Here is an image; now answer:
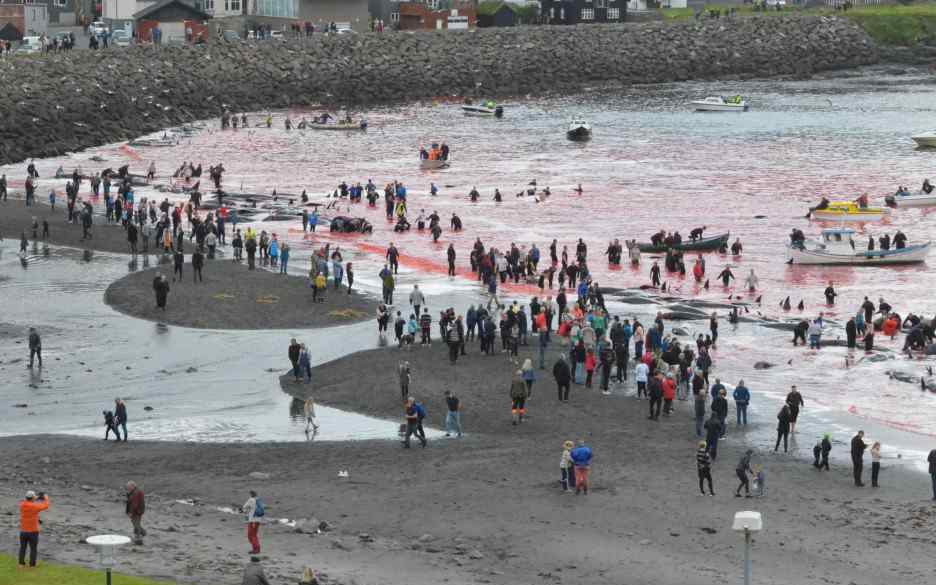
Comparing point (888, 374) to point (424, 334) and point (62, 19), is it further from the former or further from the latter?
point (62, 19)

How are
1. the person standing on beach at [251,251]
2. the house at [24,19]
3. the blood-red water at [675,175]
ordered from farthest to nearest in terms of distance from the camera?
the house at [24,19]
the person standing on beach at [251,251]
the blood-red water at [675,175]

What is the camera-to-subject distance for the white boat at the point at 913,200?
79.6 metres

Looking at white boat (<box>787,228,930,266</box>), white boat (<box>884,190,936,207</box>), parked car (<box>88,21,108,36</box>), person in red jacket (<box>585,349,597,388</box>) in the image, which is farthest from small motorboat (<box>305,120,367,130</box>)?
person in red jacket (<box>585,349,597,388</box>)

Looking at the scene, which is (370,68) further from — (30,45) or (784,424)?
(784,424)

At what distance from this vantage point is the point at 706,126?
373 feet

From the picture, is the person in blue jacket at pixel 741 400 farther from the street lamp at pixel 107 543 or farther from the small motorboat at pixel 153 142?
the small motorboat at pixel 153 142

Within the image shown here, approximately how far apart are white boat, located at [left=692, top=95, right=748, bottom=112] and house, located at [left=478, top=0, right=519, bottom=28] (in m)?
36.6

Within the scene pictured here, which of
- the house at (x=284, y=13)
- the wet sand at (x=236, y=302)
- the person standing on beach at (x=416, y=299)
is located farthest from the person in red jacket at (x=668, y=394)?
the house at (x=284, y=13)

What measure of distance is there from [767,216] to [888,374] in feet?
105

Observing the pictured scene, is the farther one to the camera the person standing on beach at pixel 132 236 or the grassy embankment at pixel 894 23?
the grassy embankment at pixel 894 23

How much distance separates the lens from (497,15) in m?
155

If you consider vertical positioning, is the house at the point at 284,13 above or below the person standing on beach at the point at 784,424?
above

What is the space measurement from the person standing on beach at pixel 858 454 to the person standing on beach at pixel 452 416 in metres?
8.86

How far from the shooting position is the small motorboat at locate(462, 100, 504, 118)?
384 ft
